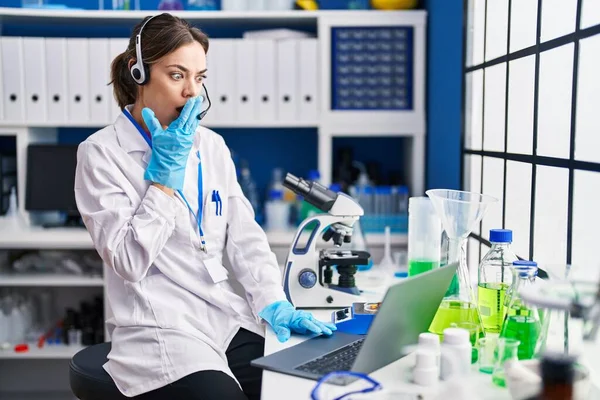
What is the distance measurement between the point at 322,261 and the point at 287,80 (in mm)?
1377

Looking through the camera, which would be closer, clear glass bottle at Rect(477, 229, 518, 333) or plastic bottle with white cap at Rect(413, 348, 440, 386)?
plastic bottle with white cap at Rect(413, 348, 440, 386)

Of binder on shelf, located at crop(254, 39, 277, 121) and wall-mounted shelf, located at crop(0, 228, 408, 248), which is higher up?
binder on shelf, located at crop(254, 39, 277, 121)

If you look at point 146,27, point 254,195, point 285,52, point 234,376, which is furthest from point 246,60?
point 234,376

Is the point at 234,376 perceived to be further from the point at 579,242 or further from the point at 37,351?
the point at 37,351

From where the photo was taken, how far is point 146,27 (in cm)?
178

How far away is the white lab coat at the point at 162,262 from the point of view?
1.61 metres

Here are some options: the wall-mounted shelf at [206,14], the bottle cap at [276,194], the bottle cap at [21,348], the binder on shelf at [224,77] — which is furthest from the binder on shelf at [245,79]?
the bottle cap at [21,348]

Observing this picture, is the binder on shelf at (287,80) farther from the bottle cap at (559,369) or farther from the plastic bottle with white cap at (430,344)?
the bottle cap at (559,369)

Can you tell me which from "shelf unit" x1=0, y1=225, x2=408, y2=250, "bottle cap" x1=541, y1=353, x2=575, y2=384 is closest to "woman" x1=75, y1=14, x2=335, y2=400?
"bottle cap" x1=541, y1=353, x2=575, y2=384

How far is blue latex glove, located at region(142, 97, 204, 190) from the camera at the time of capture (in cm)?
167

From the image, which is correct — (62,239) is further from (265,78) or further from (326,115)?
(326,115)

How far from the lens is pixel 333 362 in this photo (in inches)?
52.2

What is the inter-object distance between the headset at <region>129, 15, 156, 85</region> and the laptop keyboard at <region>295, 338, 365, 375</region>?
86 centimetres

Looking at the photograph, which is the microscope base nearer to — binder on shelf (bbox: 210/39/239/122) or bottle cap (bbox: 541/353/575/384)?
bottle cap (bbox: 541/353/575/384)
